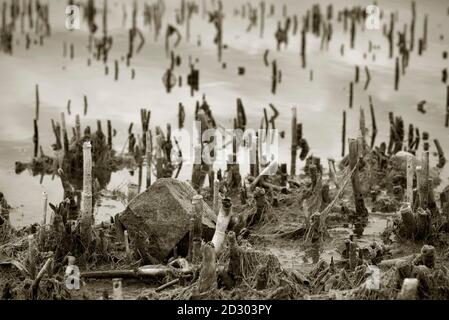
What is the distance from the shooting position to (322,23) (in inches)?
1401

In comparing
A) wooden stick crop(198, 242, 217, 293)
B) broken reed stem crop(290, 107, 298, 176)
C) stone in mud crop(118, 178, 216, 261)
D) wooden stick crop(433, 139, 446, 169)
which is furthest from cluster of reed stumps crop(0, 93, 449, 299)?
wooden stick crop(433, 139, 446, 169)

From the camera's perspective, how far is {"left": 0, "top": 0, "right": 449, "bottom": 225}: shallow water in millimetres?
23109

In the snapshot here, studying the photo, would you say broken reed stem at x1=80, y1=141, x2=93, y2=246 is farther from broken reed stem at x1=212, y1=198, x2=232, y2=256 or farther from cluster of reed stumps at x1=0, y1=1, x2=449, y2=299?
broken reed stem at x1=212, y1=198, x2=232, y2=256

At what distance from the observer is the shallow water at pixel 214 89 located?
23109mm

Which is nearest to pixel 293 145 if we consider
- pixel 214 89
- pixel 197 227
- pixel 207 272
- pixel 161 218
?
pixel 214 89

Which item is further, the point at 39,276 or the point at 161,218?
the point at 161,218

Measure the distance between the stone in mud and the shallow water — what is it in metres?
3.15

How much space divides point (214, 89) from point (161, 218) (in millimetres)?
13189

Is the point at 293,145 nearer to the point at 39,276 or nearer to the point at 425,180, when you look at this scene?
the point at 425,180

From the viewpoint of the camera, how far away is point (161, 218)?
14.9 m

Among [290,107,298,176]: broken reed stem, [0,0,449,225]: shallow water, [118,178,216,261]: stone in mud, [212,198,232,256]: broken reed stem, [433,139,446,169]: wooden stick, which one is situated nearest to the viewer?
[212,198,232,256]: broken reed stem

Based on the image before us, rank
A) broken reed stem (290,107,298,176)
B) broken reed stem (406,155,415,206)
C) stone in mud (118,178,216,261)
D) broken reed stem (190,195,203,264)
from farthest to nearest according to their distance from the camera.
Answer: broken reed stem (290,107,298,176), broken reed stem (406,155,415,206), stone in mud (118,178,216,261), broken reed stem (190,195,203,264)

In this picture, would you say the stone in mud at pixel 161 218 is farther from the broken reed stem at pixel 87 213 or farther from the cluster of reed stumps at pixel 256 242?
the broken reed stem at pixel 87 213

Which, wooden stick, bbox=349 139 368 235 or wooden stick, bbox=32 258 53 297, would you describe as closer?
wooden stick, bbox=32 258 53 297
